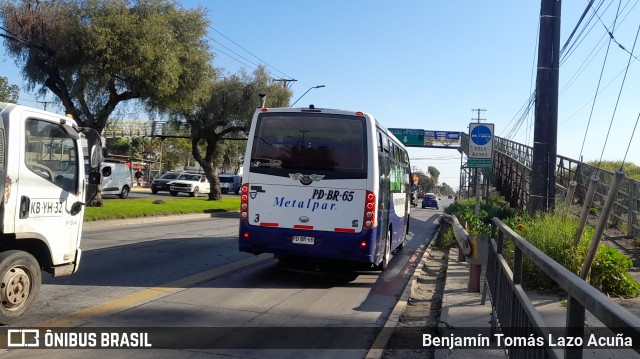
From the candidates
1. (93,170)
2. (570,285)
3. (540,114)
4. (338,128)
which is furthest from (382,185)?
(570,285)

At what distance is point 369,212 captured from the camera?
374 inches

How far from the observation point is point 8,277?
235 inches

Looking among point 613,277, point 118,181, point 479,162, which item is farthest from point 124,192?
point 613,277

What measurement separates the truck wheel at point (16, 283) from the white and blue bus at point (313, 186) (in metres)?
3.96

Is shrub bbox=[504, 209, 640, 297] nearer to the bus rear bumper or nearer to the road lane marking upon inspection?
the bus rear bumper

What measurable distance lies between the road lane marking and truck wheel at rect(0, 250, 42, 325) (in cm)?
28

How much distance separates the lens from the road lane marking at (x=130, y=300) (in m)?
6.36

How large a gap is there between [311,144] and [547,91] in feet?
15.3

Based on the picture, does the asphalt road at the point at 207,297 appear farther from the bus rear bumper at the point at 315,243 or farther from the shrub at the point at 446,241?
the shrub at the point at 446,241

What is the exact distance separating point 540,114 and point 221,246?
26.6 feet

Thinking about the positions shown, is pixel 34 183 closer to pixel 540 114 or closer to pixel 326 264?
pixel 326 264

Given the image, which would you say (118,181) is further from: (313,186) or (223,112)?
(313,186)

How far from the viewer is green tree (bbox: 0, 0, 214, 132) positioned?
65.5 ft

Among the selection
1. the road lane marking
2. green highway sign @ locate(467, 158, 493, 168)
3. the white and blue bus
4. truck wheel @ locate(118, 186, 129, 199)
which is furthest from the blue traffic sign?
truck wheel @ locate(118, 186, 129, 199)
